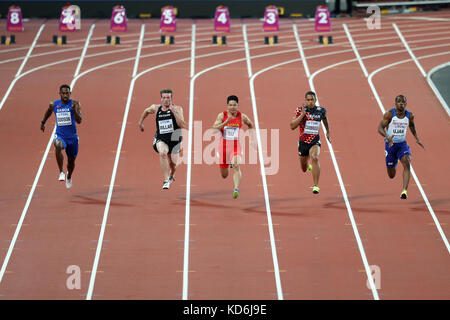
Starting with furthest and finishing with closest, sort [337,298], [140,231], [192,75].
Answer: [192,75] → [140,231] → [337,298]

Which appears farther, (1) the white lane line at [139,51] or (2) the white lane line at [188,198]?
(1) the white lane line at [139,51]

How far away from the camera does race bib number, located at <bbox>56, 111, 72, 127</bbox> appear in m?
12.5

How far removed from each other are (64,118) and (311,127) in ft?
11.7

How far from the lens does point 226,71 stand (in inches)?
817

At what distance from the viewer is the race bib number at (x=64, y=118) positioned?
12.5m

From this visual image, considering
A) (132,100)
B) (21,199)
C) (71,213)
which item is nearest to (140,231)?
(71,213)

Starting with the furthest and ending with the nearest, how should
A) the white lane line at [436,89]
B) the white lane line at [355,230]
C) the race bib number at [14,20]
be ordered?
the race bib number at [14,20], the white lane line at [436,89], the white lane line at [355,230]

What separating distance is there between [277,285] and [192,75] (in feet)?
35.6

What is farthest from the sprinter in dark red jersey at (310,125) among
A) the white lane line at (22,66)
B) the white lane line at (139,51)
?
the white lane line at (139,51)

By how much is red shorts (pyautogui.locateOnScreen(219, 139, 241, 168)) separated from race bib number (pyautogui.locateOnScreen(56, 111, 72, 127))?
225 cm

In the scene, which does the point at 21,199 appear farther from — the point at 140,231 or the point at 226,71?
the point at 226,71

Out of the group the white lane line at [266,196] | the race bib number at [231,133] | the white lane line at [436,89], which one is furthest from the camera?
the white lane line at [436,89]

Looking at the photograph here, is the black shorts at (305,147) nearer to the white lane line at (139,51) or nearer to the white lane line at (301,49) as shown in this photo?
the white lane line at (301,49)

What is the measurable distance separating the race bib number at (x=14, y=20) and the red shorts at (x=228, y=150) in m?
14.0
